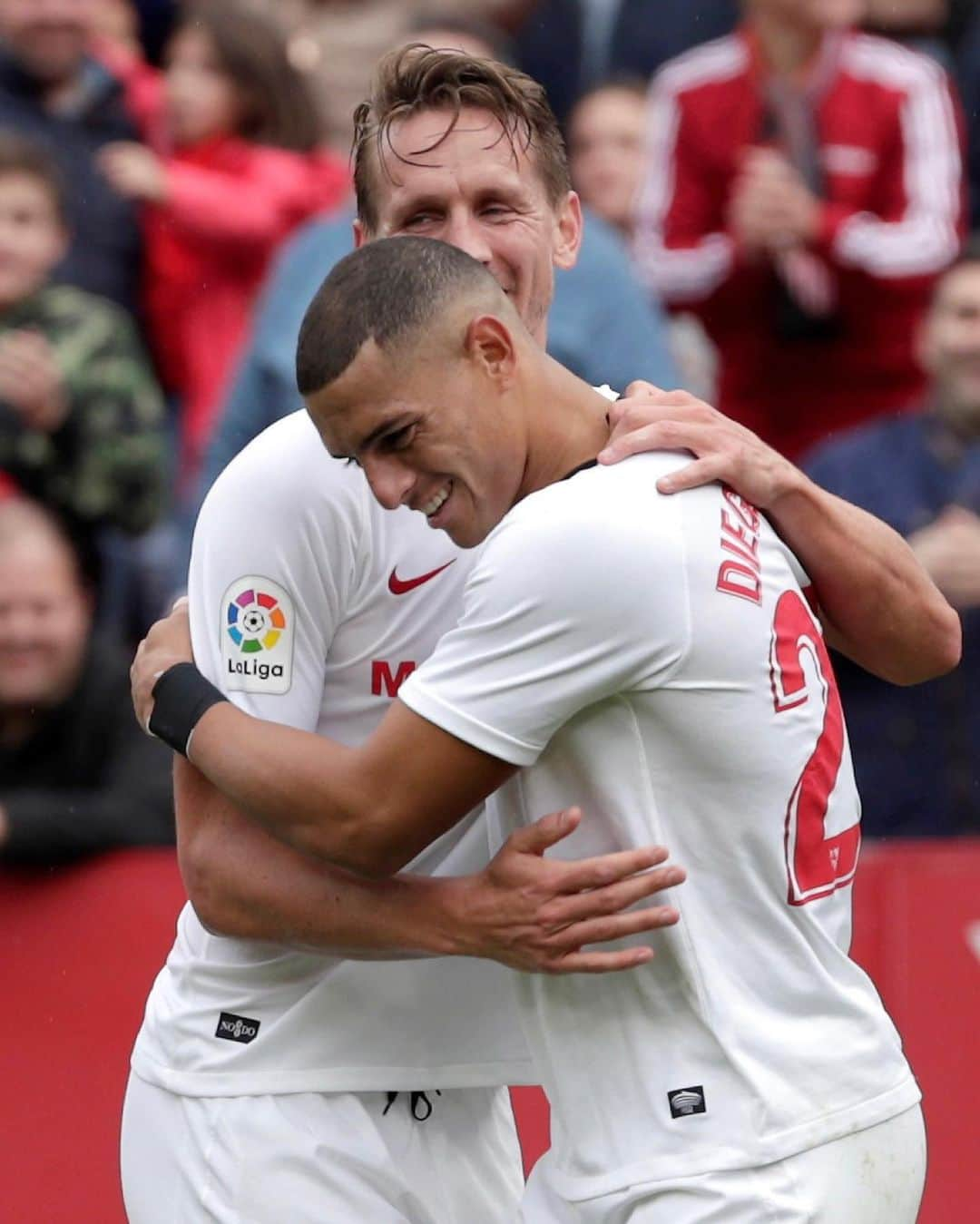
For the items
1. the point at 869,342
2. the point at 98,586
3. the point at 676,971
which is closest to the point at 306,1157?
the point at 676,971

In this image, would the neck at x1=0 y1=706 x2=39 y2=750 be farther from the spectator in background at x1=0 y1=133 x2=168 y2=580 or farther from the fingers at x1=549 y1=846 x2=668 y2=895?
the fingers at x1=549 y1=846 x2=668 y2=895

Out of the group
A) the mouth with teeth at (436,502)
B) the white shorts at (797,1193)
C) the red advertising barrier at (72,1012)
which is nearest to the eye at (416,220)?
the mouth with teeth at (436,502)

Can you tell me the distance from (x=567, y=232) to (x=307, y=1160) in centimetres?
145

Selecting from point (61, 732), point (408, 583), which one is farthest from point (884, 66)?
point (408, 583)

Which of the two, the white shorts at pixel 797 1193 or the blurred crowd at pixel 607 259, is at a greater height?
the blurred crowd at pixel 607 259

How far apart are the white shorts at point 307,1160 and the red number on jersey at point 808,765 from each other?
2.53 ft

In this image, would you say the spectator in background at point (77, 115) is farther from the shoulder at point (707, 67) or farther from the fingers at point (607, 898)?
the fingers at point (607, 898)

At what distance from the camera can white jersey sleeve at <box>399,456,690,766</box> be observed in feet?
9.02

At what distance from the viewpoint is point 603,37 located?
25.9 ft

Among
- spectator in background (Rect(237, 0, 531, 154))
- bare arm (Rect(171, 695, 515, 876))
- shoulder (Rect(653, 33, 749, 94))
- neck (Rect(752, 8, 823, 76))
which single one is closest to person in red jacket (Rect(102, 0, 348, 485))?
spectator in background (Rect(237, 0, 531, 154))

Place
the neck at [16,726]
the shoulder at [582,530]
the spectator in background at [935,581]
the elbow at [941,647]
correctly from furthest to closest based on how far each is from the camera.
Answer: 1. the spectator in background at [935,581]
2. the neck at [16,726]
3. the elbow at [941,647]
4. the shoulder at [582,530]

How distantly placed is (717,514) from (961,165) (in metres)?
4.30

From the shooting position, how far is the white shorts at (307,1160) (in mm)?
3281

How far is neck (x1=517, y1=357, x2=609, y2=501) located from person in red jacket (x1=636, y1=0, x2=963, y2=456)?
12.4 ft
